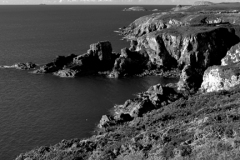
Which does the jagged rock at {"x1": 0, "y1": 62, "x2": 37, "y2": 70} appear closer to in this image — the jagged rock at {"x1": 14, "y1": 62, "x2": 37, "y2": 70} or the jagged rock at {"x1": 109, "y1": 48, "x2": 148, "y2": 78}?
the jagged rock at {"x1": 14, "y1": 62, "x2": 37, "y2": 70}

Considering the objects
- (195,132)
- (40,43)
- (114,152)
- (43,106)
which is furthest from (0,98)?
(40,43)

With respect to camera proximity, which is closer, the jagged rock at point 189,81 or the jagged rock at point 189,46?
the jagged rock at point 189,81

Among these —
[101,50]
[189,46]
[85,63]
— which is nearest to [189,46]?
[189,46]

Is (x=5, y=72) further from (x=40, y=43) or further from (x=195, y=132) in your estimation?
(x=195, y=132)

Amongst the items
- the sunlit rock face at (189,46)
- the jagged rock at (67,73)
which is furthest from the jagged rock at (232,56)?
the jagged rock at (67,73)

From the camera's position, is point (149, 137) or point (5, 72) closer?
point (149, 137)

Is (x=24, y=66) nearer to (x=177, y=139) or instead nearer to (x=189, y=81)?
(x=189, y=81)

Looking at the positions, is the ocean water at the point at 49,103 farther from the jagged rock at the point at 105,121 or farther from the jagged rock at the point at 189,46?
the jagged rock at the point at 189,46
